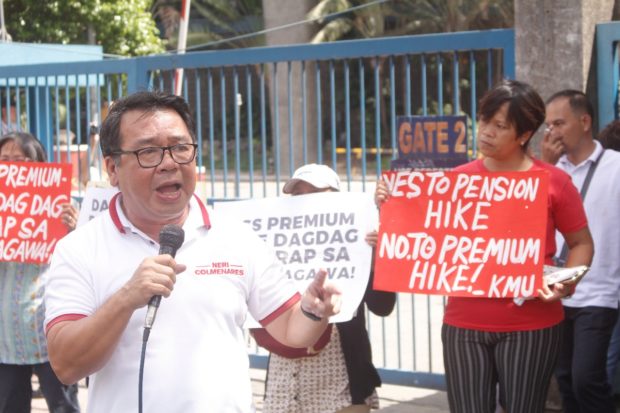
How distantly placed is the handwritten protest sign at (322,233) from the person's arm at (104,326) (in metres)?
2.63

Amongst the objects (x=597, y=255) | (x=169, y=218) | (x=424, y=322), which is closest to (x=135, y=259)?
(x=169, y=218)

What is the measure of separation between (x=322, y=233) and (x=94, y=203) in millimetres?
1668

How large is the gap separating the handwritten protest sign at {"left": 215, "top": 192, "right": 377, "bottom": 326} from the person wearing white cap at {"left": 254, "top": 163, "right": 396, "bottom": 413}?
9.0 inches

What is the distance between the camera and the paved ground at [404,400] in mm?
7301

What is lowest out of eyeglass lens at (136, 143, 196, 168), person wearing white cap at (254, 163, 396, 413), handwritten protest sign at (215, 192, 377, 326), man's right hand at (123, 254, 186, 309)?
person wearing white cap at (254, 163, 396, 413)

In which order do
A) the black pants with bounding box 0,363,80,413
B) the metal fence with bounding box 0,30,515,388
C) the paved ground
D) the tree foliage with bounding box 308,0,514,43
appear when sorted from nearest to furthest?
the black pants with bounding box 0,363,80,413, the metal fence with bounding box 0,30,515,388, the paved ground, the tree foliage with bounding box 308,0,514,43

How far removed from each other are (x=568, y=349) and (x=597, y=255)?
543 millimetres

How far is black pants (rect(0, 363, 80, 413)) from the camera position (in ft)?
19.6

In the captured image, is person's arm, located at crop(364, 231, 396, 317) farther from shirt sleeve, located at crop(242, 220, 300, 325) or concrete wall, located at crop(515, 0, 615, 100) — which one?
shirt sleeve, located at crop(242, 220, 300, 325)

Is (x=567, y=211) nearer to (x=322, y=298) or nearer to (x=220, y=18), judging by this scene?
(x=322, y=298)

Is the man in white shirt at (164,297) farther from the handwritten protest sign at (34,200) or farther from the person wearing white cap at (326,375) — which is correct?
the handwritten protest sign at (34,200)

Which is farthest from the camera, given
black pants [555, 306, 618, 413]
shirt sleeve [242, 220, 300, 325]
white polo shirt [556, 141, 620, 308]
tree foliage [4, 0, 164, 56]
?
tree foliage [4, 0, 164, 56]

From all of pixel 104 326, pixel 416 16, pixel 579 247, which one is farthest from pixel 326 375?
pixel 416 16

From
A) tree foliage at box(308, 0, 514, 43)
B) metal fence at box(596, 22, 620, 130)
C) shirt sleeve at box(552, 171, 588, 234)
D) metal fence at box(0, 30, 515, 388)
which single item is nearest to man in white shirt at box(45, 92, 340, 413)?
shirt sleeve at box(552, 171, 588, 234)
